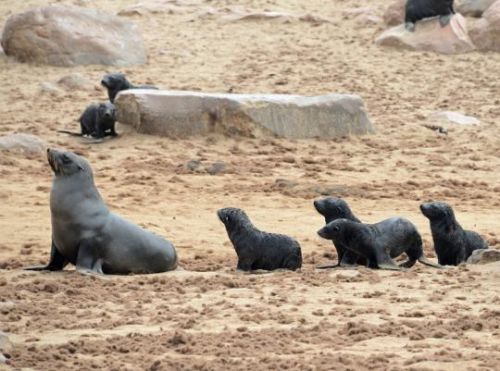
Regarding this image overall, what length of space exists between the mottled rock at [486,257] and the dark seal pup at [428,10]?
440 inches

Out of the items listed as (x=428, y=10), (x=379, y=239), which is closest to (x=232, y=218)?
(x=379, y=239)

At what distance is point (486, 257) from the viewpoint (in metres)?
11.0

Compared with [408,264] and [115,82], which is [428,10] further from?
[408,264]

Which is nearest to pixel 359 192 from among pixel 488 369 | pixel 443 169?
pixel 443 169

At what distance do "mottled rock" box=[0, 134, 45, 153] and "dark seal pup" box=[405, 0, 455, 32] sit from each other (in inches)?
298

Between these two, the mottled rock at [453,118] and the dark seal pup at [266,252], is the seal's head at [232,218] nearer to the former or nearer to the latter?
the dark seal pup at [266,252]

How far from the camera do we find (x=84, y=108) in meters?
18.7

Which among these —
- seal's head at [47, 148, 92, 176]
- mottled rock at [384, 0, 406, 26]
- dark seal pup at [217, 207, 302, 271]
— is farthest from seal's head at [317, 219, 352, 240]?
mottled rock at [384, 0, 406, 26]

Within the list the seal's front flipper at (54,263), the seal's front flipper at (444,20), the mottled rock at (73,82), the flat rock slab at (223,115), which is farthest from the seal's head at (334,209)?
the seal's front flipper at (444,20)

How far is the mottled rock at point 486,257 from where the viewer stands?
10.9m

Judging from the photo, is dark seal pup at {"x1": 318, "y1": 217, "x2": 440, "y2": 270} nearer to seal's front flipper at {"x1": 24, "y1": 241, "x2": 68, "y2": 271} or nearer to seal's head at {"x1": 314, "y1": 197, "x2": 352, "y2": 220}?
seal's head at {"x1": 314, "y1": 197, "x2": 352, "y2": 220}

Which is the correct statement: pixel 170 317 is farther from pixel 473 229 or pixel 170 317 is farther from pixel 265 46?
pixel 265 46

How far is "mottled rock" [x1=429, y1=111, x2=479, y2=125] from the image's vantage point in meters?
18.4

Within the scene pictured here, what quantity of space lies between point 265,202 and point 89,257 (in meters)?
3.89
